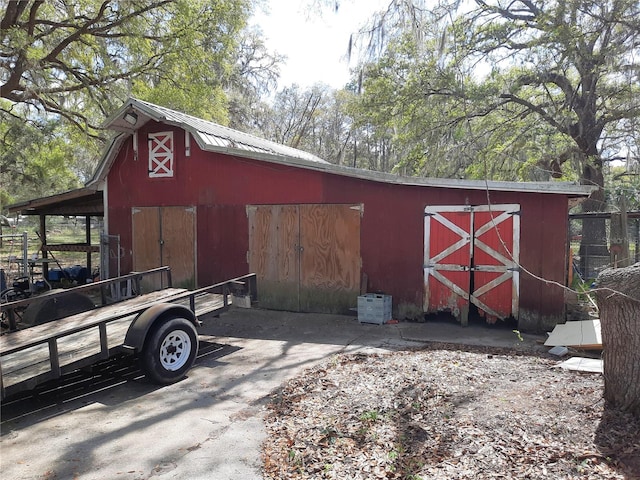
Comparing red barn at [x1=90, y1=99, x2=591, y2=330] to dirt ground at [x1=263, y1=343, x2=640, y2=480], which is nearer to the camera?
dirt ground at [x1=263, y1=343, x2=640, y2=480]

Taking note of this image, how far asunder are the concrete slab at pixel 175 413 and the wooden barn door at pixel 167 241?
10.3 ft

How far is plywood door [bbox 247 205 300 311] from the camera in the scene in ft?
29.6

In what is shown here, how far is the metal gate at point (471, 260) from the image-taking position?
750 cm

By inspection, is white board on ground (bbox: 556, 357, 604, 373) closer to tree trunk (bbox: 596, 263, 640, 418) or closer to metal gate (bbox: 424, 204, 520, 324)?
tree trunk (bbox: 596, 263, 640, 418)

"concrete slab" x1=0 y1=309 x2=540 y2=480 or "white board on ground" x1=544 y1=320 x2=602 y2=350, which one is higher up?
"white board on ground" x1=544 y1=320 x2=602 y2=350

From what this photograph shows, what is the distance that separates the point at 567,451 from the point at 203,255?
26.3 feet

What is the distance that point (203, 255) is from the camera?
9828 millimetres

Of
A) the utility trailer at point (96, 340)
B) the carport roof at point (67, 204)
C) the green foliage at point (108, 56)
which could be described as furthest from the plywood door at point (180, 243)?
the green foliage at point (108, 56)

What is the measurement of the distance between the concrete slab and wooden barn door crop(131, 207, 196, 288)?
10.3 ft

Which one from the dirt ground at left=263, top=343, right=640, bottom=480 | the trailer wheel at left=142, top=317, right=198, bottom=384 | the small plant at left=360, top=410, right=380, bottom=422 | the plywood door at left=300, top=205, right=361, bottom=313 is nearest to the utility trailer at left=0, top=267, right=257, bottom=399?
the trailer wheel at left=142, top=317, right=198, bottom=384

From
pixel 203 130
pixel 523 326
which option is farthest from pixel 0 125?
pixel 523 326

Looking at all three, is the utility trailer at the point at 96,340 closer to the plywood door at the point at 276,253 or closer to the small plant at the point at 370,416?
the small plant at the point at 370,416

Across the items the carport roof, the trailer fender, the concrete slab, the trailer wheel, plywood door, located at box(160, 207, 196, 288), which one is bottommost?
the concrete slab

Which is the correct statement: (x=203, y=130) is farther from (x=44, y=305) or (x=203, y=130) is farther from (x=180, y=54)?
(x=180, y=54)
